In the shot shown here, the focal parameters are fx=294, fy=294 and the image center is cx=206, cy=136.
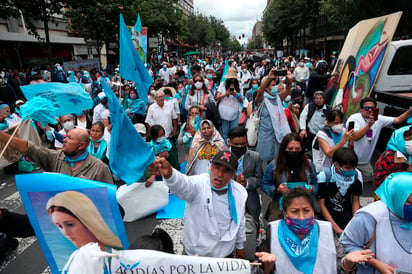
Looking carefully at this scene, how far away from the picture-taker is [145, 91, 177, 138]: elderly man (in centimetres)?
686

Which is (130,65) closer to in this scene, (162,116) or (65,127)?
(65,127)

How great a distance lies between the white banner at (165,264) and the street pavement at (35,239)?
1929mm

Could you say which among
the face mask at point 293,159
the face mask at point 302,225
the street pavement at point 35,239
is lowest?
the street pavement at point 35,239

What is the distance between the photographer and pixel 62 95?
350 centimetres

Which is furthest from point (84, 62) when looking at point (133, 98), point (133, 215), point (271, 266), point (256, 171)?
point (271, 266)

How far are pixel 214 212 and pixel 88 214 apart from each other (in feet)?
3.19

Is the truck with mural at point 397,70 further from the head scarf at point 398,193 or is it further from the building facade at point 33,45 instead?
the building facade at point 33,45

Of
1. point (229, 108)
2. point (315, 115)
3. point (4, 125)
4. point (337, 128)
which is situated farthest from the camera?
point (4, 125)

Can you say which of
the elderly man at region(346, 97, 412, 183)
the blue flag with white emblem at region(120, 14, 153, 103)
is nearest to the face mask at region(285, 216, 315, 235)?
the blue flag with white emblem at region(120, 14, 153, 103)

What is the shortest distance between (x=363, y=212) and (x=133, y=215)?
11.4 ft

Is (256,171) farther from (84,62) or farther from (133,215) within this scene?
(84,62)

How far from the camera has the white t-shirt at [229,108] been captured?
619cm

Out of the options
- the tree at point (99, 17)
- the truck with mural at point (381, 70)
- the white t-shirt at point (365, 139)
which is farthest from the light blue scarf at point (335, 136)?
the tree at point (99, 17)

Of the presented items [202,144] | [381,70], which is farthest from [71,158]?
[381,70]
